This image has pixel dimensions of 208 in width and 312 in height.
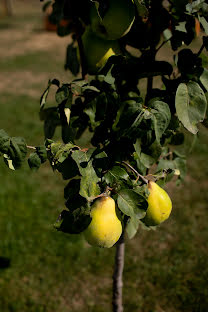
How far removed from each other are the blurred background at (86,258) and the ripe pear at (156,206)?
109cm

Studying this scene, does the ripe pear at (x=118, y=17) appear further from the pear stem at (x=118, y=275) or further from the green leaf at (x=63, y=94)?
the pear stem at (x=118, y=275)

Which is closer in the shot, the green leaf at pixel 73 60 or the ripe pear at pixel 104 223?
the ripe pear at pixel 104 223

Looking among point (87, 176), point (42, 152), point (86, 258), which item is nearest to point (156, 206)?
point (87, 176)

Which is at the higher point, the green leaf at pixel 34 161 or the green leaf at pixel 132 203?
the green leaf at pixel 34 161

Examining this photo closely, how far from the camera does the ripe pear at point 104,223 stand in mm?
913

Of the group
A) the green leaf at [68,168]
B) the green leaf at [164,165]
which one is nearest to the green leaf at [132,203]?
the green leaf at [68,168]

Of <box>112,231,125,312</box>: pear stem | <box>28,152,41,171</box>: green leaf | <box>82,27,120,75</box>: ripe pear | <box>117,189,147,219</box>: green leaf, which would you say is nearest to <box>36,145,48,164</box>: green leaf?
<box>28,152,41,171</box>: green leaf

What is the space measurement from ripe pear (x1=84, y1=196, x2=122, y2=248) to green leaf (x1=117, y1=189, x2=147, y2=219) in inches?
2.1

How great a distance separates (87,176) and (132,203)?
140mm

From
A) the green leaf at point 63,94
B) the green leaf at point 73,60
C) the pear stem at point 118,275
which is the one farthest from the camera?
the pear stem at point 118,275

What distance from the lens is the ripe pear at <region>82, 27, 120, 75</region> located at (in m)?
1.02

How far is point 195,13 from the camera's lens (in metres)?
1.00

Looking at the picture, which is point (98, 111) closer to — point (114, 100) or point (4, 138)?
→ point (114, 100)

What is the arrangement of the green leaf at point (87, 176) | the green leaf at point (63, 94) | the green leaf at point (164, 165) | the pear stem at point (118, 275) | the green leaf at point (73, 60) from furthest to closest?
the pear stem at point (118, 275) → the green leaf at point (164, 165) → the green leaf at point (73, 60) → the green leaf at point (63, 94) → the green leaf at point (87, 176)
